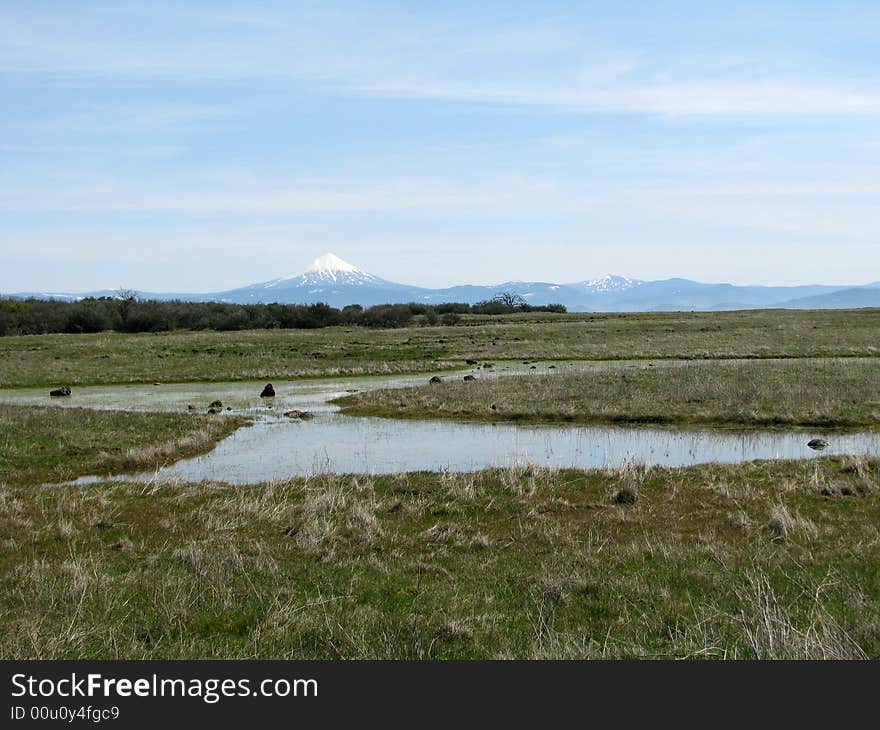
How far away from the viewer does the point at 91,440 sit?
26828 millimetres

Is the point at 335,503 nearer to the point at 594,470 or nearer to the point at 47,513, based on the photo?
the point at 47,513

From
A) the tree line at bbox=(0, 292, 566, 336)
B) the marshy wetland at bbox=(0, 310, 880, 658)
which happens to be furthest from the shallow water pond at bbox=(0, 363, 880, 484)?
the tree line at bbox=(0, 292, 566, 336)

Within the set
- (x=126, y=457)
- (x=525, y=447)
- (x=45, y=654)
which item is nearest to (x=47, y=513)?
(x=126, y=457)

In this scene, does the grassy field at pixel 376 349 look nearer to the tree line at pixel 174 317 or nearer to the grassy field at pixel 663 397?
the grassy field at pixel 663 397

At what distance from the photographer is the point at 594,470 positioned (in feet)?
68.2

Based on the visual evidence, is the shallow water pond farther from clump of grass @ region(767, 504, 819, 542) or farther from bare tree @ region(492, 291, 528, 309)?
bare tree @ region(492, 291, 528, 309)

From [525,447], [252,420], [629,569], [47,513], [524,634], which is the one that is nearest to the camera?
[524,634]

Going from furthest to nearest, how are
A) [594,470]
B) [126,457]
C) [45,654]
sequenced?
1. [126,457]
2. [594,470]
3. [45,654]

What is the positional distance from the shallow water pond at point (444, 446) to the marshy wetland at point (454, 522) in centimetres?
18

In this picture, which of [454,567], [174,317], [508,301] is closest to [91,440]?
[454,567]

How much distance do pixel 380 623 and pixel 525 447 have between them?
1686 cm

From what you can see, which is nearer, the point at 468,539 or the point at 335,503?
the point at 468,539

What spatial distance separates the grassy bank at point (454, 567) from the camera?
9.22m

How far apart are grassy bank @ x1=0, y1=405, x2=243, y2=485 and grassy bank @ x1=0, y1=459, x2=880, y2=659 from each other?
3335mm
